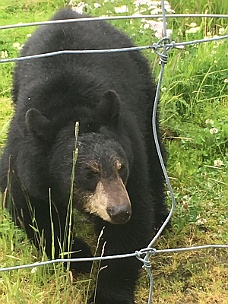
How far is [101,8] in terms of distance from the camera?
18.8ft

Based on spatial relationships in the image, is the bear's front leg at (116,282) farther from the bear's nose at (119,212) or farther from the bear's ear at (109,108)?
the bear's ear at (109,108)

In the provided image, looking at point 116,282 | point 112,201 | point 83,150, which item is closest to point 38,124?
point 83,150

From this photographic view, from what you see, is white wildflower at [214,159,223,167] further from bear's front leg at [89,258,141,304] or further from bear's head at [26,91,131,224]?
bear's head at [26,91,131,224]

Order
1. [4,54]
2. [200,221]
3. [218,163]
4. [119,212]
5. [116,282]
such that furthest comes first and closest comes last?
[4,54] < [218,163] < [200,221] < [116,282] < [119,212]

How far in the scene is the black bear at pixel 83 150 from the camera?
115 inches

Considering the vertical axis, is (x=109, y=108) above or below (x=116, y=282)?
above

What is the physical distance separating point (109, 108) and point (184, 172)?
1473 millimetres

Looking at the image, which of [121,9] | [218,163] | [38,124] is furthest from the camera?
[121,9]

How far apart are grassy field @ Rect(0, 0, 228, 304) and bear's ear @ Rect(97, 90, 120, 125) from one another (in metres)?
0.75

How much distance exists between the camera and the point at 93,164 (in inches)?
113

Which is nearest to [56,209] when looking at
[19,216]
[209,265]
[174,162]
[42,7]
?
[19,216]

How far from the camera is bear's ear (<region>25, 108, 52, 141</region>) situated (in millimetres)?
2945

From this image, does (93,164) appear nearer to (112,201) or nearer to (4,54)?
(112,201)

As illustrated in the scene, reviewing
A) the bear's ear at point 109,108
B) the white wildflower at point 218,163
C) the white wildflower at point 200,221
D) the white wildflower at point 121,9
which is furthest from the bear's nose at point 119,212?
the white wildflower at point 121,9
